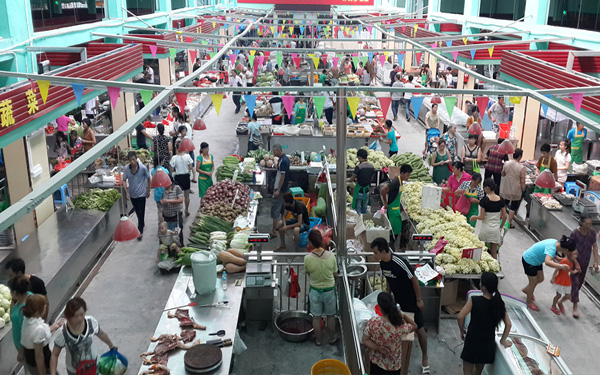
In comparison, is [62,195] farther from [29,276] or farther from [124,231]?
[29,276]

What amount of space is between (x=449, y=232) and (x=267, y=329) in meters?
3.40

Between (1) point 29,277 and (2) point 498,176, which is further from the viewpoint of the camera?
(2) point 498,176

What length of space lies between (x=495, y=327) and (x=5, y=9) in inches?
386

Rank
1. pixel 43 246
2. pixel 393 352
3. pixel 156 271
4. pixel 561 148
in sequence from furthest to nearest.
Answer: pixel 561 148, pixel 156 271, pixel 43 246, pixel 393 352

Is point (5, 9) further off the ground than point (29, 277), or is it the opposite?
point (5, 9)

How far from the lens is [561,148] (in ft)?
40.0

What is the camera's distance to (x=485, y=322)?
19.3 ft

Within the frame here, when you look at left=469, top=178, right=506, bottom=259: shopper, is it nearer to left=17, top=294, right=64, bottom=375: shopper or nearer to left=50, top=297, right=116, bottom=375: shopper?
left=50, top=297, right=116, bottom=375: shopper

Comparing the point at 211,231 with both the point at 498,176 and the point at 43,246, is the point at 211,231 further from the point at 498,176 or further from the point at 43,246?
the point at 498,176

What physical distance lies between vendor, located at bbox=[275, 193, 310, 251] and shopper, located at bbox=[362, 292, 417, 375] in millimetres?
4049

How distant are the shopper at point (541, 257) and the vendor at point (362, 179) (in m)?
3.52

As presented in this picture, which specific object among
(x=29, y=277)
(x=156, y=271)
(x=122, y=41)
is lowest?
Result: (x=156, y=271)

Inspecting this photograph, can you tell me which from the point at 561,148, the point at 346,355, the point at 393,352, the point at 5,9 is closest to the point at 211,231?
the point at 346,355

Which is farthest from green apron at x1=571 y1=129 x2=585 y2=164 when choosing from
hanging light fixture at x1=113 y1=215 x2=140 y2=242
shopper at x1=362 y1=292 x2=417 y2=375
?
hanging light fixture at x1=113 y1=215 x2=140 y2=242
